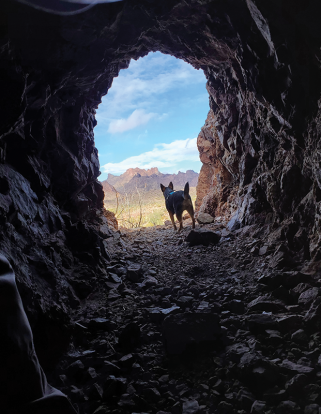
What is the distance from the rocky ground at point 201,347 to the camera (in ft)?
6.70

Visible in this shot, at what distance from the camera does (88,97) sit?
838cm

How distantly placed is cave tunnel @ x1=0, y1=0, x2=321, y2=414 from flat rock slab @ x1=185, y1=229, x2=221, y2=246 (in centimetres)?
18

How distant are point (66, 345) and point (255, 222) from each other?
6.20m

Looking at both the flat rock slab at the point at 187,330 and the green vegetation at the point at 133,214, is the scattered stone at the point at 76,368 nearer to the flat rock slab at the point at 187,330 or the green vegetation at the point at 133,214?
the flat rock slab at the point at 187,330

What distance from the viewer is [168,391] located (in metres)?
2.21

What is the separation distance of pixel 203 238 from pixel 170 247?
1.31 metres

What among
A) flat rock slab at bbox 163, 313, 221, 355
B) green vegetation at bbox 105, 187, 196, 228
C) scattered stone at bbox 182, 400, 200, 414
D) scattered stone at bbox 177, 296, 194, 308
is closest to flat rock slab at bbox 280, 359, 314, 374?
flat rock slab at bbox 163, 313, 221, 355

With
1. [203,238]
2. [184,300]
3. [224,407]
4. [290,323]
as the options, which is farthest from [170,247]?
[224,407]

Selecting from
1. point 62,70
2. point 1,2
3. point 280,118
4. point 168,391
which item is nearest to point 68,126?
point 62,70

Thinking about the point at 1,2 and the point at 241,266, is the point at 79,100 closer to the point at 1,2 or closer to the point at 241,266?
the point at 1,2

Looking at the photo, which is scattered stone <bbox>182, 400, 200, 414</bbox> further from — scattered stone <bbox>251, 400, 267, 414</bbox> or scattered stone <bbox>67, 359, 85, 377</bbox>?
scattered stone <bbox>67, 359, 85, 377</bbox>

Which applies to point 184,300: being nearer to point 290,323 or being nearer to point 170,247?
point 290,323

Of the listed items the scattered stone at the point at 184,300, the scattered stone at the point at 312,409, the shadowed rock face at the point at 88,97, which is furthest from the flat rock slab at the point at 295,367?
the shadowed rock face at the point at 88,97

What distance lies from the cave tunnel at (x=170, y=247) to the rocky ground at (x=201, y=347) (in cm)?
2
